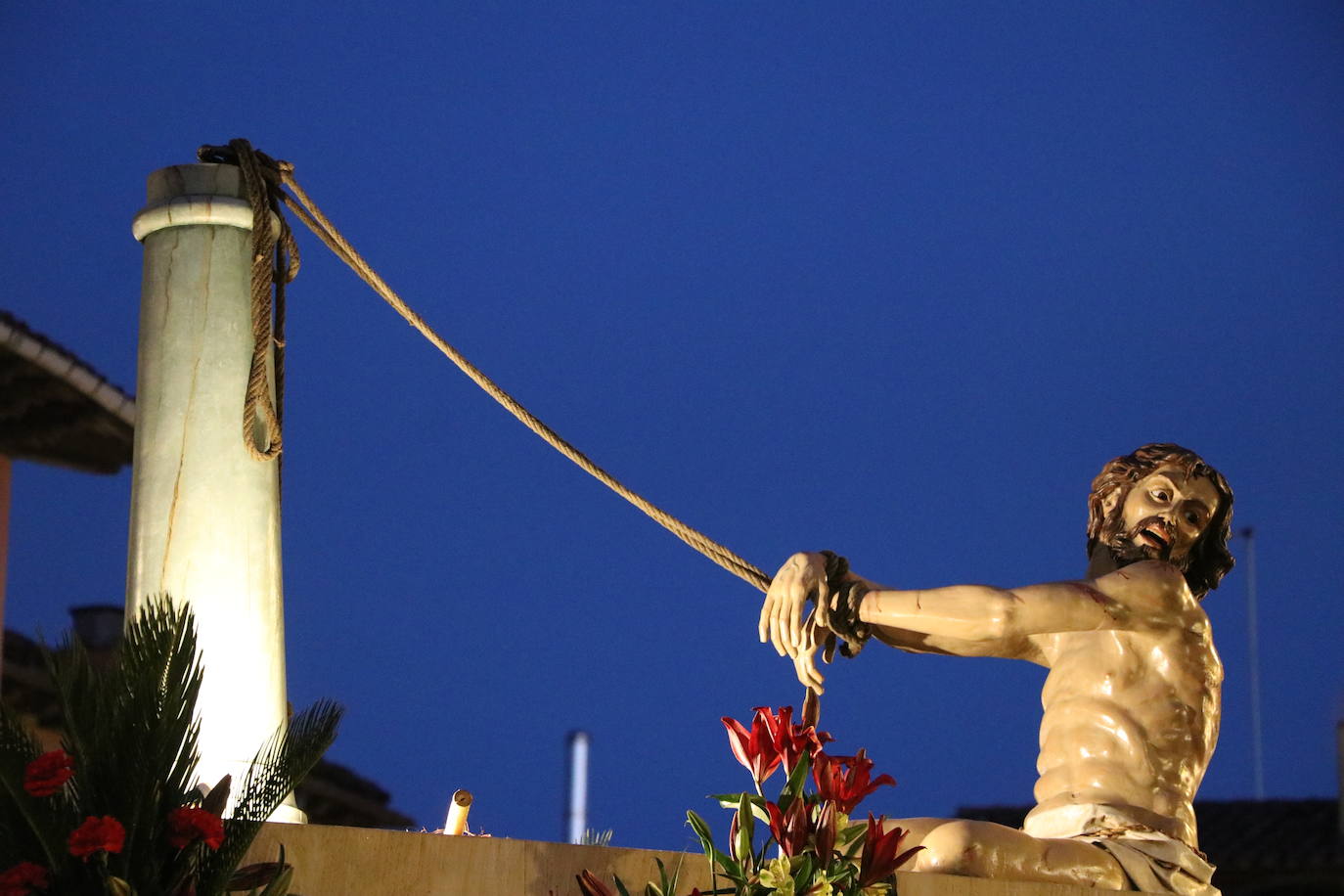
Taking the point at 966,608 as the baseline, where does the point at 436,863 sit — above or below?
A: below

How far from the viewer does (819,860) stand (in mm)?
3912

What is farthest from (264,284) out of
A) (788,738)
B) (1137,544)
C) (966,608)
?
(788,738)

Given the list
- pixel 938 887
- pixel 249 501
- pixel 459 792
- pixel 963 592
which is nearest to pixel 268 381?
pixel 249 501

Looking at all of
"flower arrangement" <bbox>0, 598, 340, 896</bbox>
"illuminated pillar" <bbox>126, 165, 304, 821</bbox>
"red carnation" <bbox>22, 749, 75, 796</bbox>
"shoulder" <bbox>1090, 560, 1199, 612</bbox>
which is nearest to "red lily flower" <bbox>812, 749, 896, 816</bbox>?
"flower arrangement" <bbox>0, 598, 340, 896</bbox>

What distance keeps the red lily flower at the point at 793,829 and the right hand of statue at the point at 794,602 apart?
3.60ft

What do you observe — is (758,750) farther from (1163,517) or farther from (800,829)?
(1163,517)

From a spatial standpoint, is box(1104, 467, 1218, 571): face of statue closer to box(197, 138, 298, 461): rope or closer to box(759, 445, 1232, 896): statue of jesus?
box(759, 445, 1232, 896): statue of jesus

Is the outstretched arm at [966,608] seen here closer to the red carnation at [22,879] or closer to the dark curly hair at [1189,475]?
the dark curly hair at [1189,475]

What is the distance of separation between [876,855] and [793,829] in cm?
18

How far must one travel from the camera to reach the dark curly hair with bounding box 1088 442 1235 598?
5328 millimetres

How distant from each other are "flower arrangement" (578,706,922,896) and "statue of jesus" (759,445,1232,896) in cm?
85

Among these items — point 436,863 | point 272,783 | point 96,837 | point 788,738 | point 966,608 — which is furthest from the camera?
point 966,608

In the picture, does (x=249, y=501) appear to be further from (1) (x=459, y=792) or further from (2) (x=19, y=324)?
(2) (x=19, y=324)

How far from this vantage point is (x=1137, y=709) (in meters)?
5.04
